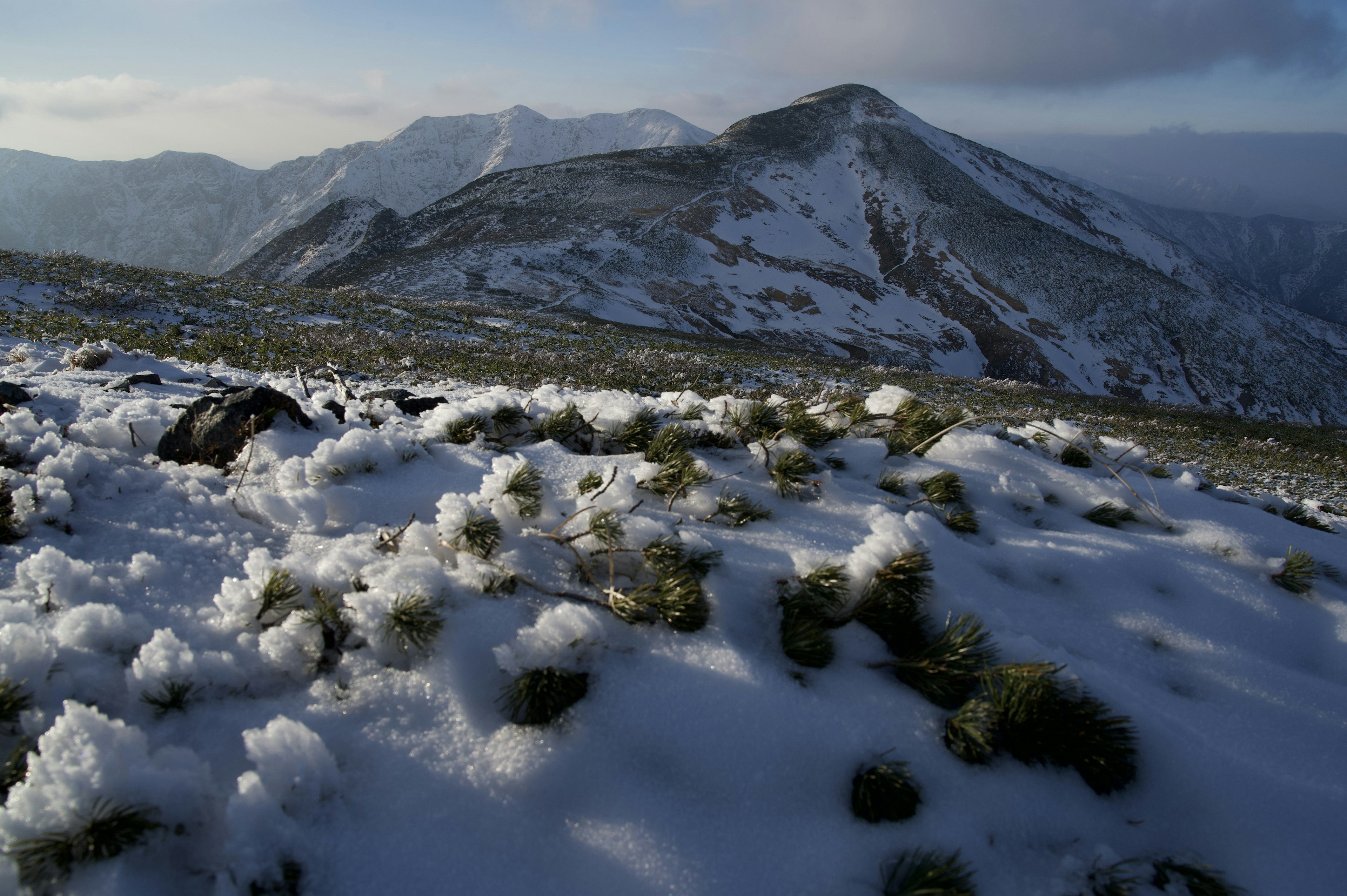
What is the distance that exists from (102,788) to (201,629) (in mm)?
794

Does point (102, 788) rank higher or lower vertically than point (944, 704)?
higher

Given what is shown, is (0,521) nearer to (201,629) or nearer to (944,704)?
(201,629)

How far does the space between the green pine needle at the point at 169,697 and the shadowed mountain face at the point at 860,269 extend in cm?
3438

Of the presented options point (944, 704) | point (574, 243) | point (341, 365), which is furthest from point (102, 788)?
point (574, 243)

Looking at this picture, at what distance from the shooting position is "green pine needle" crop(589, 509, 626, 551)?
2.34 meters

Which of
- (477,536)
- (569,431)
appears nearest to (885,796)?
(477,536)

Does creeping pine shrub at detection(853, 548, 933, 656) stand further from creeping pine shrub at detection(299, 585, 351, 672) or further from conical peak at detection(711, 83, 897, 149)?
conical peak at detection(711, 83, 897, 149)

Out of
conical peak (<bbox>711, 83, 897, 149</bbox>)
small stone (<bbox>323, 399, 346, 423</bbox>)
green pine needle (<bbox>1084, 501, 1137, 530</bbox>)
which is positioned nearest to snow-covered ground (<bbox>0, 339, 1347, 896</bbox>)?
green pine needle (<bbox>1084, 501, 1137, 530</bbox>)

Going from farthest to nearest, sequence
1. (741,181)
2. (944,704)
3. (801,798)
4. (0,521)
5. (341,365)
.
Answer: (741,181) → (341,365) → (0,521) → (944,704) → (801,798)

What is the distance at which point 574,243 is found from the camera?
166 ft

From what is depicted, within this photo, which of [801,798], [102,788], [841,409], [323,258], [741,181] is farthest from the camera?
[741,181]

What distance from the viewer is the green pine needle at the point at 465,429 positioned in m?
3.59

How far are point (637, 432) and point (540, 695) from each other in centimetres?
205

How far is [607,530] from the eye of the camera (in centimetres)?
234
